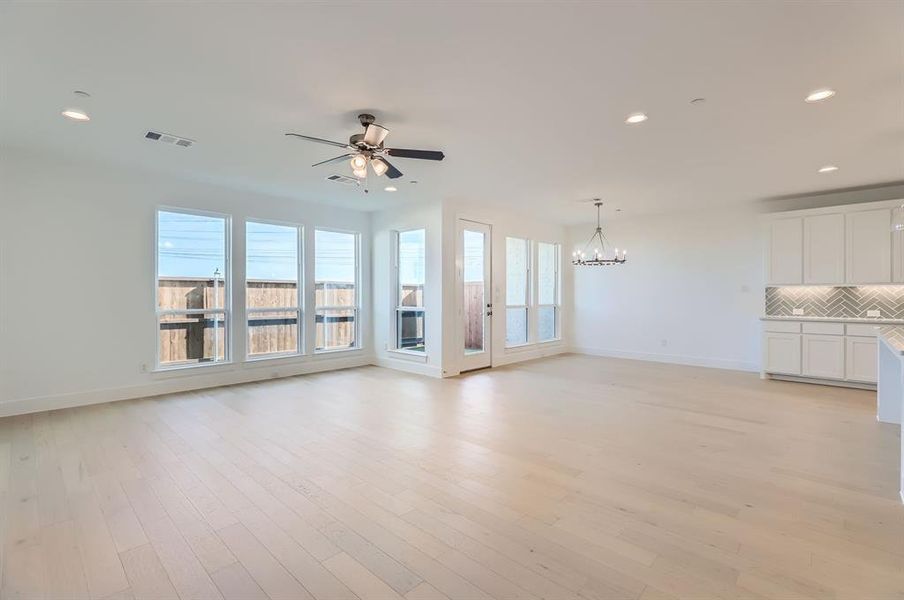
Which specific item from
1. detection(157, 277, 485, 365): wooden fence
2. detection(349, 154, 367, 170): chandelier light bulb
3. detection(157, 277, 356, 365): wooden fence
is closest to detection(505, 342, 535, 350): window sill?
detection(157, 277, 485, 365): wooden fence

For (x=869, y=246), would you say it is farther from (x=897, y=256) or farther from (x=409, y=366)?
(x=409, y=366)

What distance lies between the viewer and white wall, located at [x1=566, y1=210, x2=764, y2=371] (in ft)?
23.1

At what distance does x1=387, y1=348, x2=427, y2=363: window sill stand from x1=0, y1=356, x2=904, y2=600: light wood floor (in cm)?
207

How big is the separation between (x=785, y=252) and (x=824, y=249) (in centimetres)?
44

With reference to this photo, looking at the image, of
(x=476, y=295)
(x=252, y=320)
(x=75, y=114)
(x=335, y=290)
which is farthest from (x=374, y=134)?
(x=335, y=290)

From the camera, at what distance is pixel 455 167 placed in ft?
16.1

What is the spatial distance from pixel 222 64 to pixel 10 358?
4290 millimetres

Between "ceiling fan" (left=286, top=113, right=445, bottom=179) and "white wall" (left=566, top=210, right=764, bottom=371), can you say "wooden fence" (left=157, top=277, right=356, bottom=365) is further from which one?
"white wall" (left=566, top=210, right=764, bottom=371)

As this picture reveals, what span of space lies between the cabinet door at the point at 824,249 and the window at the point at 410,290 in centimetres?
585

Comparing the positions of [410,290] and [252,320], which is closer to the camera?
[252,320]

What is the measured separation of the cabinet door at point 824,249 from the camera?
5.88m

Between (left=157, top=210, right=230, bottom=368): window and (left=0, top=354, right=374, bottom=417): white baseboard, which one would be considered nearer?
(left=0, top=354, right=374, bottom=417): white baseboard

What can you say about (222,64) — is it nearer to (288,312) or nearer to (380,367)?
(288,312)

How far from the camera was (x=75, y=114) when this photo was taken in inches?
136
